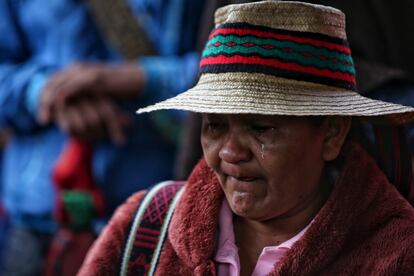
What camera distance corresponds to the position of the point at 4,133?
14.5 feet

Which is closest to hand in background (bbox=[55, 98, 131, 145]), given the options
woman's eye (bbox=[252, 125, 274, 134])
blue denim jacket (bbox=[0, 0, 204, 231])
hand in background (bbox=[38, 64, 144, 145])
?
hand in background (bbox=[38, 64, 144, 145])

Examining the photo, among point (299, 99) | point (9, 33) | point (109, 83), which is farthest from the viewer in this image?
point (9, 33)

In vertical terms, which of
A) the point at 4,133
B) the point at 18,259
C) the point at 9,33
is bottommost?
the point at 18,259

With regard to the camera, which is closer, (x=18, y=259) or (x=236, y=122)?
(x=236, y=122)

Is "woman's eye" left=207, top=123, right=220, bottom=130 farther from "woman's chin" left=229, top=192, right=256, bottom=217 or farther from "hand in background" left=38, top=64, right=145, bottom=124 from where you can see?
"hand in background" left=38, top=64, right=145, bottom=124

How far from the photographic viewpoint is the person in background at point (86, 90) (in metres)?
3.26

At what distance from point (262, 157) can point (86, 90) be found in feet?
4.85

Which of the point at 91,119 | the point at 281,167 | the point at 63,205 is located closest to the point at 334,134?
the point at 281,167

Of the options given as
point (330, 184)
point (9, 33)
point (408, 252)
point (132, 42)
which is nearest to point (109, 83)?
point (132, 42)

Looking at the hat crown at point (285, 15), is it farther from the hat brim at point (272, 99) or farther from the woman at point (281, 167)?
the hat brim at point (272, 99)

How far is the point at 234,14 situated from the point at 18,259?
1921 mm

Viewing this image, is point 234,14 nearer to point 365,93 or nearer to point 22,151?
point 365,93

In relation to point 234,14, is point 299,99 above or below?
below

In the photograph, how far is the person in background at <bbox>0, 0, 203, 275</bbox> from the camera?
10.7 ft
